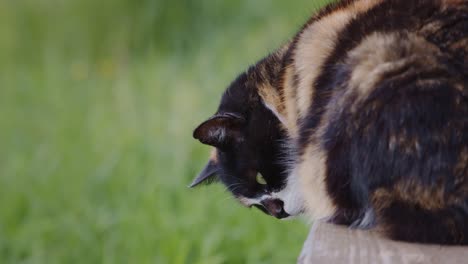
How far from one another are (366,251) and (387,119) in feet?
0.92

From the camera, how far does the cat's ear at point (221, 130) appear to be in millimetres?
2201

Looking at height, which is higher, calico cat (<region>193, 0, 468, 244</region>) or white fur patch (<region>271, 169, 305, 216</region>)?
calico cat (<region>193, 0, 468, 244</region>)

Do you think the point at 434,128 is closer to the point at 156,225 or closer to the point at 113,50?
the point at 156,225

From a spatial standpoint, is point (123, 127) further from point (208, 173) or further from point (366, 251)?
point (366, 251)

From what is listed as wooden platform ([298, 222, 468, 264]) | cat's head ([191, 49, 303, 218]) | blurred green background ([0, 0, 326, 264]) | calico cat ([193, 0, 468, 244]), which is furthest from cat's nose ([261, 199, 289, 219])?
wooden platform ([298, 222, 468, 264])

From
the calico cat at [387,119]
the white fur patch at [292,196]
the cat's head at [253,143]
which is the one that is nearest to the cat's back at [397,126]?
the calico cat at [387,119]

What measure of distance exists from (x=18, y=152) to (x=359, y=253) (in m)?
3.48

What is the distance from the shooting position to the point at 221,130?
7.38ft

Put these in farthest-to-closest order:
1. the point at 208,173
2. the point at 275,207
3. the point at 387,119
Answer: the point at 208,173
the point at 275,207
the point at 387,119

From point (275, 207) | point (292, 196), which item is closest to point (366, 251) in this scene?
point (292, 196)

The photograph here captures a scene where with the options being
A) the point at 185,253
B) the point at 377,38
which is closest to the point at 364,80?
the point at 377,38

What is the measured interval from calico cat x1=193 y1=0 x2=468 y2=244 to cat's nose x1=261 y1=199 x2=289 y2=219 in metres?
0.20

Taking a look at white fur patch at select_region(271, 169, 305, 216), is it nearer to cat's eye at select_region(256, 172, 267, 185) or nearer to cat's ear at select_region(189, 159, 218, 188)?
cat's eye at select_region(256, 172, 267, 185)

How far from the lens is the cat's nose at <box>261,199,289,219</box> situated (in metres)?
2.27
